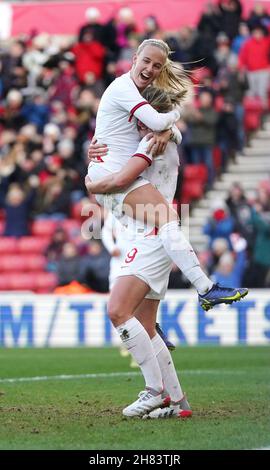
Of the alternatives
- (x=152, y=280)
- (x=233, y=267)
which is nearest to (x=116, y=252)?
(x=233, y=267)

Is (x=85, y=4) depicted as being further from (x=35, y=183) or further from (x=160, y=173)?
(x=160, y=173)

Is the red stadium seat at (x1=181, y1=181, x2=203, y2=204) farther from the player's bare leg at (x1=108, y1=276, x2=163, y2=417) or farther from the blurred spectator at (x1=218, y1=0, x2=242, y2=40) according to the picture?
the player's bare leg at (x1=108, y1=276, x2=163, y2=417)

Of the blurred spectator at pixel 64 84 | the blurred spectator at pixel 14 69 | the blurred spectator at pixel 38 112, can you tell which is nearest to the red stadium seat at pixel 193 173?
the blurred spectator at pixel 64 84

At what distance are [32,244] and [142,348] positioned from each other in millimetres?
14508

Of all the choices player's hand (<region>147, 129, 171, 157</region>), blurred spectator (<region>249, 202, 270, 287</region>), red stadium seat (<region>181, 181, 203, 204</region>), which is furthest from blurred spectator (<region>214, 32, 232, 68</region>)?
Answer: player's hand (<region>147, 129, 171, 157</region>)

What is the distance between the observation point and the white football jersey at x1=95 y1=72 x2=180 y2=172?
8633 millimetres

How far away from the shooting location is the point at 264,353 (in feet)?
54.1

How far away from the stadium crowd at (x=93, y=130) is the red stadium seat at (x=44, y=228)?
2 centimetres

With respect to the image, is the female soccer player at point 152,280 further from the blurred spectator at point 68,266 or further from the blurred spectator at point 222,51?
the blurred spectator at point 222,51

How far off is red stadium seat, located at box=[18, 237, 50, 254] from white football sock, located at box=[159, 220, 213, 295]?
14.4 meters

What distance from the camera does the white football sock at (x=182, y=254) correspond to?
8.63 meters

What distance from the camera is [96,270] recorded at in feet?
69.7

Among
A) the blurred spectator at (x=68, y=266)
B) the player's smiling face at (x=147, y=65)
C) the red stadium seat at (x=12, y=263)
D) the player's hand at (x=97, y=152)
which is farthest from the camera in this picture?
the red stadium seat at (x=12, y=263)
